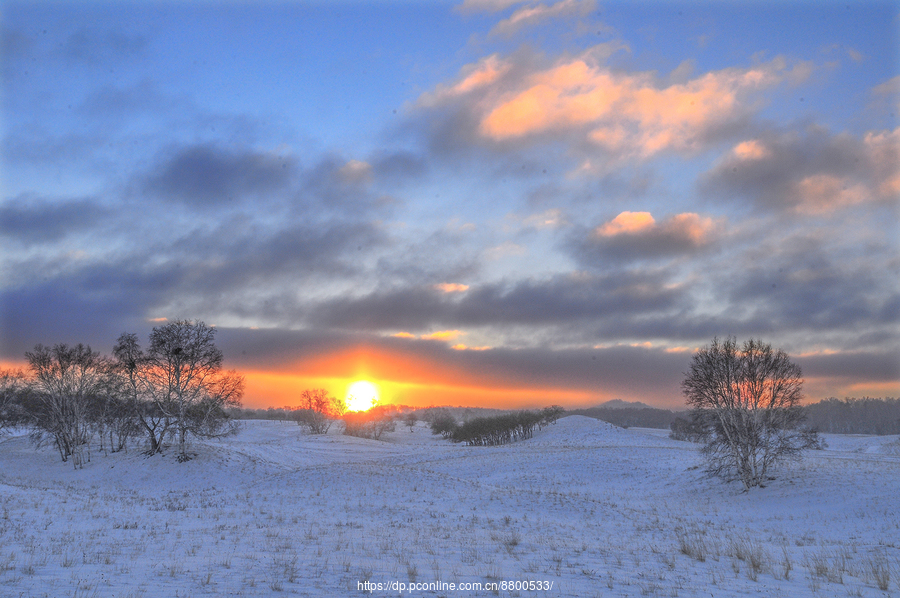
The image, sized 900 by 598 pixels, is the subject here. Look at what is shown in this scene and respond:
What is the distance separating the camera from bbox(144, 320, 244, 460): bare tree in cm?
4012

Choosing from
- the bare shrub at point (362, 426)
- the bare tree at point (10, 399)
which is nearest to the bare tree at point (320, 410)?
the bare shrub at point (362, 426)

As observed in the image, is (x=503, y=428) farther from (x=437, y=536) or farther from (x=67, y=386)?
(x=437, y=536)

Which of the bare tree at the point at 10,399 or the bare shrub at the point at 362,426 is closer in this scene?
the bare tree at the point at 10,399

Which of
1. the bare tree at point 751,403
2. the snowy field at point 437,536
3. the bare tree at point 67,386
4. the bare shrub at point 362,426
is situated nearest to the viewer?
the snowy field at point 437,536

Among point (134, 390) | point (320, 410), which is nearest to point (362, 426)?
point (320, 410)

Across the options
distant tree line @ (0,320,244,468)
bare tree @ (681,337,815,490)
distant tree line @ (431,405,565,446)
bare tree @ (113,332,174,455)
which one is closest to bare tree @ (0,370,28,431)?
distant tree line @ (0,320,244,468)

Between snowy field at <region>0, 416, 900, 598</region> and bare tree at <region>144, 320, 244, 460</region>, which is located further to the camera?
bare tree at <region>144, 320, 244, 460</region>

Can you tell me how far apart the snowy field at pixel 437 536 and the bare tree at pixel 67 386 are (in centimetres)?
861

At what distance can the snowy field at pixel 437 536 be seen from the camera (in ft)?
33.1

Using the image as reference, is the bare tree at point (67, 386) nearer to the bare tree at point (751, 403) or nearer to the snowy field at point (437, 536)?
the snowy field at point (437, 536)

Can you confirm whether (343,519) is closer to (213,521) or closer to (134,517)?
(213,521)

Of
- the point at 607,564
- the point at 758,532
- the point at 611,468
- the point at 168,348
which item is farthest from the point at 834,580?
the point at 168,348

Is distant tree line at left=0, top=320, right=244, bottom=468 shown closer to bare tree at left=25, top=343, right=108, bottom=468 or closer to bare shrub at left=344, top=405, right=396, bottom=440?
bare tree at left=25, top=343, right=108, bottom=468

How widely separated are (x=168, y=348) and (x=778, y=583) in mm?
41949
